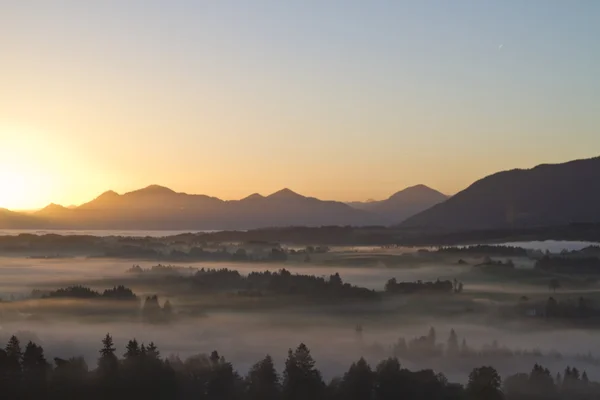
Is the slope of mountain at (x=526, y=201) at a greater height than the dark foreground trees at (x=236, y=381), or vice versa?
A: the slope of mountain at (x=526, y=201)

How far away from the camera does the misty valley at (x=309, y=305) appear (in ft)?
241

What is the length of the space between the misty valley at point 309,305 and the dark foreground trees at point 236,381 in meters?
0.48

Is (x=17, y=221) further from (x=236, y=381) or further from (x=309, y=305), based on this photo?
(x=236, y=381)

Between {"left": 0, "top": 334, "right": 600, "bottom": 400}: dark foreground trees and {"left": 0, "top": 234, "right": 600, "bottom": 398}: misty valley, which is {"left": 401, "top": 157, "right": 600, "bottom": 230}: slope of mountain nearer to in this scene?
{"left": 0, "top": 234, "right": 600, "bottom": 398}: misty valley

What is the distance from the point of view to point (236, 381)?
61344mm

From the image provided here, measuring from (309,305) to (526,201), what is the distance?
55.6m

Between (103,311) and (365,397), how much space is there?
61.2m

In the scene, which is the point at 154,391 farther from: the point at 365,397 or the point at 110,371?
the point at 365,397

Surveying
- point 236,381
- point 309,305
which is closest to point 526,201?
point 309,305

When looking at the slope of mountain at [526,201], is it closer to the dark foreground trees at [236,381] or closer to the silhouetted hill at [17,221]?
the dark foreground trees at [236,381]

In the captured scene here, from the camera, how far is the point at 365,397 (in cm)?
5803

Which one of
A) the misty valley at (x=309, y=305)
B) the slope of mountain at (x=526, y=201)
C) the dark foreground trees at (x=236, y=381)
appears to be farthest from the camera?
the slope of mountain at (x=526, y=201)

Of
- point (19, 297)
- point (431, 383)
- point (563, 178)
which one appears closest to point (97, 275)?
point (19, 297)

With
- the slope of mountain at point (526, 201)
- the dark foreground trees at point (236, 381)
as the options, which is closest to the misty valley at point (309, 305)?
the dark foreground trees at point (236, 381)
